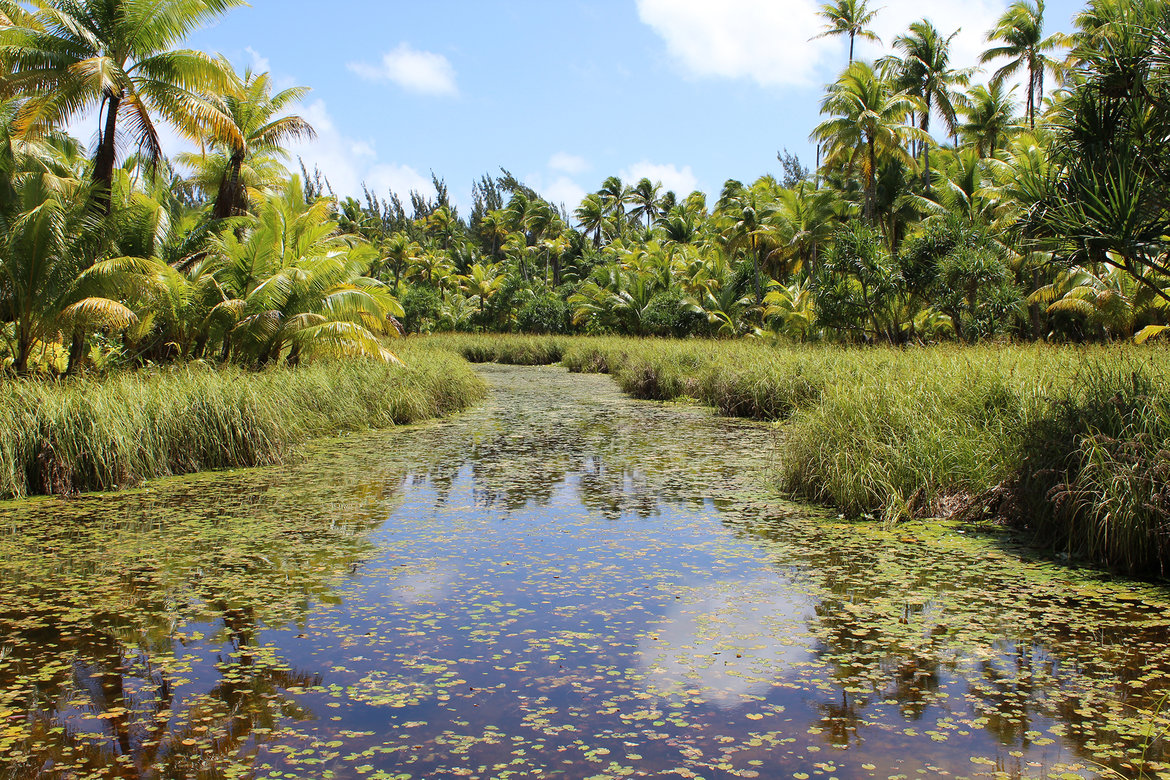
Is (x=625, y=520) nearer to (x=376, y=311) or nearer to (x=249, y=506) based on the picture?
(x=249, y=506)

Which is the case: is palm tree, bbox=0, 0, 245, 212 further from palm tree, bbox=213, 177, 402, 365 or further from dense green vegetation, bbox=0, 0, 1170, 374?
palm tree, bbox=213, 177, 402, 365

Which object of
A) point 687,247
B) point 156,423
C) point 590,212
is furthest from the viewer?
point 590,212

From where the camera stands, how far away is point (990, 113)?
110 feet

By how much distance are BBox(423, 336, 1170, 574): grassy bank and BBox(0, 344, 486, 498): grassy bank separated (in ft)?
20.6

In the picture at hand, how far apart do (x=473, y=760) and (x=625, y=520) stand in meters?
4.16

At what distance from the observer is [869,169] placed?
89.8ft

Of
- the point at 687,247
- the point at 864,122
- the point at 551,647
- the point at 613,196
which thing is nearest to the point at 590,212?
the point at 613,196

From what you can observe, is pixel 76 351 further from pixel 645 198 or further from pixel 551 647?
pixel 645 198

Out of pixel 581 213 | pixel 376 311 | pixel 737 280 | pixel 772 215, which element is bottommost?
pixel 376 311

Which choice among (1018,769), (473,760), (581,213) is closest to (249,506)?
(473,760)

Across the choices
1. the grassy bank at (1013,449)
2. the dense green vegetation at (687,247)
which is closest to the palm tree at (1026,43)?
the dense green vegetation at (687,247)

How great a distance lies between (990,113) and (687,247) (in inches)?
539

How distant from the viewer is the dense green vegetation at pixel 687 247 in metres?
6.77

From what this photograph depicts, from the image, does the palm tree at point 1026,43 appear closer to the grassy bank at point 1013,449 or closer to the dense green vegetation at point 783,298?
the dense green vegetation at point 783,298
